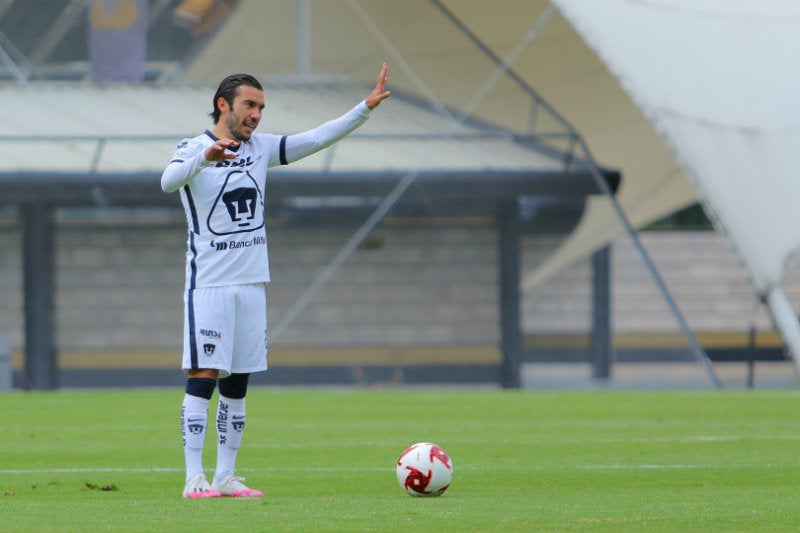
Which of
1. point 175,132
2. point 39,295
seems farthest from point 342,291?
point 39,295

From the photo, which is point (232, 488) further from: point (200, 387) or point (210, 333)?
point (210, 333)

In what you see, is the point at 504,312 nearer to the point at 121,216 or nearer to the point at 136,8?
the point at 121,216

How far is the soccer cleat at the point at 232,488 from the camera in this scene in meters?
6.46

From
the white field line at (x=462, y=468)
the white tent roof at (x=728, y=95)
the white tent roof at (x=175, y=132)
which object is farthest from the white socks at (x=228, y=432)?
the white tent roof at (x=175, y=132)

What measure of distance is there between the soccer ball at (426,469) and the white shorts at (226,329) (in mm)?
821

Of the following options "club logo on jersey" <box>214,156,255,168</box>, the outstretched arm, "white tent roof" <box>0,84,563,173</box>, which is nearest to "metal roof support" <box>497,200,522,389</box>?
"white tent roof" <box>0,84,563,173</box>

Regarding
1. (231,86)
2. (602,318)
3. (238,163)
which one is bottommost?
(602,318)

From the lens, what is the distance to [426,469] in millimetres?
6277

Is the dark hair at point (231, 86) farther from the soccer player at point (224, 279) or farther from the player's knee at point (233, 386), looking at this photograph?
the player's knee at point (233, 386)

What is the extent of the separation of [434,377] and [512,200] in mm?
2635

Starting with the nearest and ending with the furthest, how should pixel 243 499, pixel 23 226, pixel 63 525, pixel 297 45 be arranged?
pixel 63 525, pixel 243 499, pixel 23 226, pixel 297 45

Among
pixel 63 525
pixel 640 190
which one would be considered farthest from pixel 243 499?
pixel 640 190

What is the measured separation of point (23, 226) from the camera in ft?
63.9

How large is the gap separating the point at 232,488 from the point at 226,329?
2.33 ft
